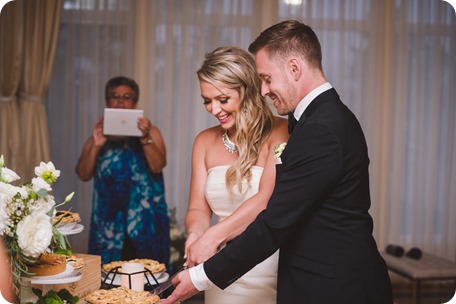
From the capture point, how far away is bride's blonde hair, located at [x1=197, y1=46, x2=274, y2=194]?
93.8 inches

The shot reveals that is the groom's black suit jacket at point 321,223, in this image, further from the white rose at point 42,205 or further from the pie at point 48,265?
the white rose at point 42,205

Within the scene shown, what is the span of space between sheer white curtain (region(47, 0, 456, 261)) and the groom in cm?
355

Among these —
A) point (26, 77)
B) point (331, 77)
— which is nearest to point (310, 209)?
point (26, 77)

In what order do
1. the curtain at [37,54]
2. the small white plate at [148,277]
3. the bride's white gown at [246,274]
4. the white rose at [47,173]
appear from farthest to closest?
the curtain at [37,54], the bride's white gown at [246,274], the small white plate at [148,277], the white rose at [47,173]

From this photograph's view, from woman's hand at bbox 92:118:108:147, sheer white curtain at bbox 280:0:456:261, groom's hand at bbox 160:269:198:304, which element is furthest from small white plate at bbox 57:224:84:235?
sheer white curtain at bbox 280:0:456:261

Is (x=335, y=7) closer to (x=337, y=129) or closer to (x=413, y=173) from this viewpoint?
(x=413, y=173)

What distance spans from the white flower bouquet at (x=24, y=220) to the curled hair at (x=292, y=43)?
2.92 ft

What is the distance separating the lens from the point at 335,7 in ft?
18.5

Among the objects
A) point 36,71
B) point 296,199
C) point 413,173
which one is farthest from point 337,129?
point 413,173

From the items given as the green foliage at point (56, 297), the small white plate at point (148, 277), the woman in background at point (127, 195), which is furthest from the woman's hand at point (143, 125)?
the green foliage at point (56, 297)

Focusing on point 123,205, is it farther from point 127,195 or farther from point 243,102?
point 243,102

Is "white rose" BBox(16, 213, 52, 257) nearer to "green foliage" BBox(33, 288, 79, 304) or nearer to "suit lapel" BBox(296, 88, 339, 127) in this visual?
"green foliage" BBox(33, 288, 79, 304)

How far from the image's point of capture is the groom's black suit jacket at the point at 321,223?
183cm

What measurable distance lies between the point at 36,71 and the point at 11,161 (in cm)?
84
